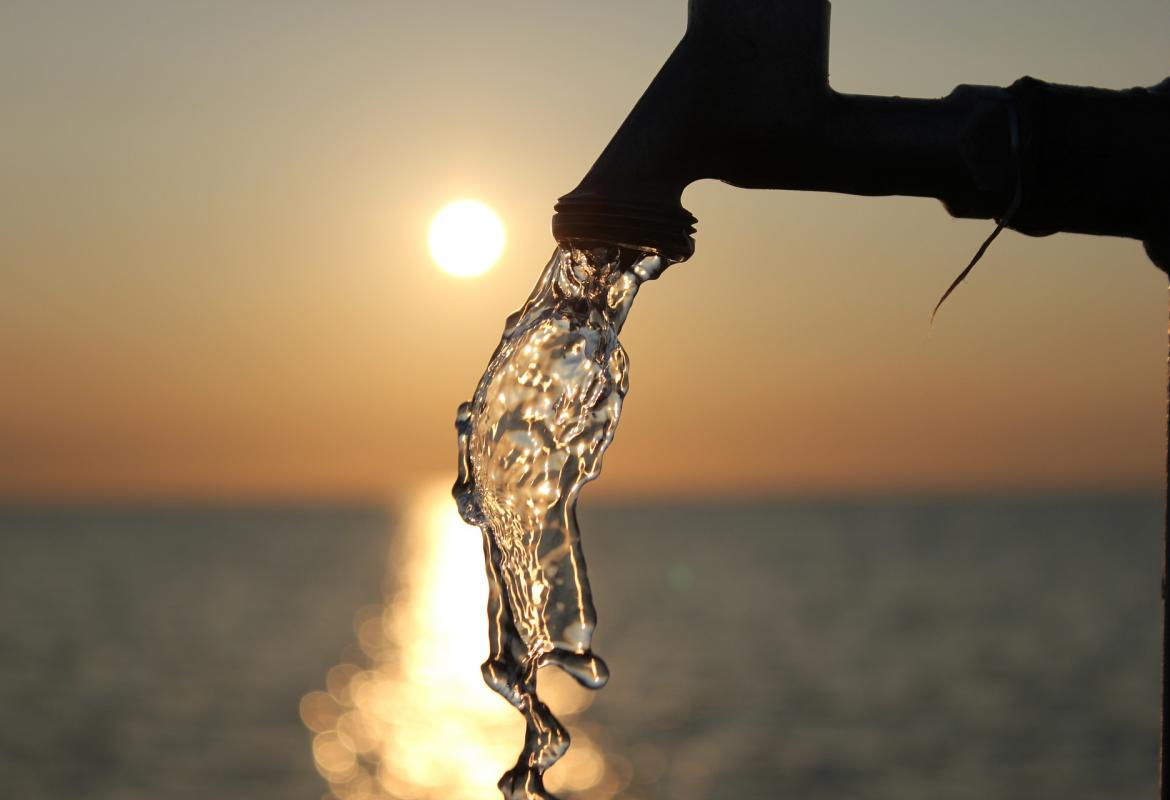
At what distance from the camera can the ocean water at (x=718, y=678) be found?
28.2 meters

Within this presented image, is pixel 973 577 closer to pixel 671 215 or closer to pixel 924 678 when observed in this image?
pixel 924 678

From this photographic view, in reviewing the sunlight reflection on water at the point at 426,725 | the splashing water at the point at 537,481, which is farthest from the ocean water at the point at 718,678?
the splashing water at the point at 537,481

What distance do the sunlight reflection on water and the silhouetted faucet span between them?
15663 millimetres

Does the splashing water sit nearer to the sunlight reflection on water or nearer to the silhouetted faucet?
the silhouetted faucet

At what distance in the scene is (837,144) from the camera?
2.16 m

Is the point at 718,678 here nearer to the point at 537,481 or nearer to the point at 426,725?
the point at 426,725

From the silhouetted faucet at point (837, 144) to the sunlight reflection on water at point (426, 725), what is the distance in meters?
15.7

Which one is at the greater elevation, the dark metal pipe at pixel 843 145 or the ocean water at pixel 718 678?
the ocean water at pixel 718 678

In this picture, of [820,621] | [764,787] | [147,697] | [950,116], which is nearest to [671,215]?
[950,116]

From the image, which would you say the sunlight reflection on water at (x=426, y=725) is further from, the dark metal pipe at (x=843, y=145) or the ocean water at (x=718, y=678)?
the dark metal pipe at (x=843, y=145)

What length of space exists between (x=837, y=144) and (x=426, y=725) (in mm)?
34495

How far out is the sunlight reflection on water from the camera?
90.7 ft

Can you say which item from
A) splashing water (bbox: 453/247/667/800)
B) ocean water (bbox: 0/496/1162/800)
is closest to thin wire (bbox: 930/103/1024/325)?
splashing water (bbox: 453/247/667/800)

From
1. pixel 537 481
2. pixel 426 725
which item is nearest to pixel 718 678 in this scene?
pixel 426 725
